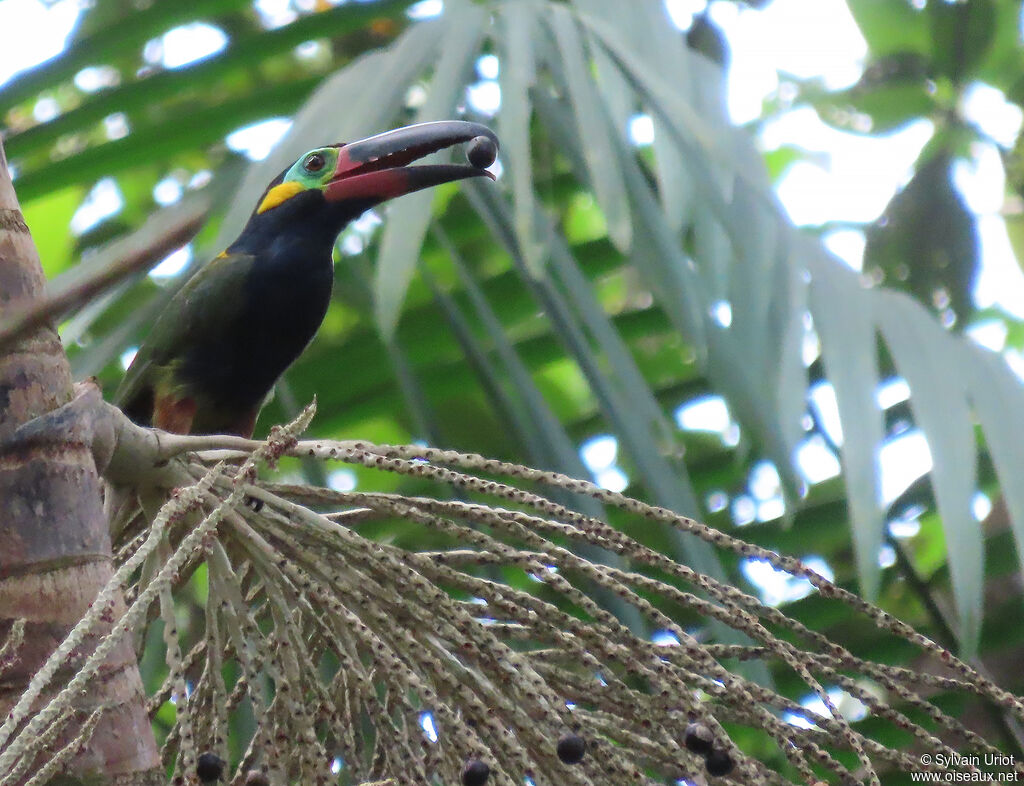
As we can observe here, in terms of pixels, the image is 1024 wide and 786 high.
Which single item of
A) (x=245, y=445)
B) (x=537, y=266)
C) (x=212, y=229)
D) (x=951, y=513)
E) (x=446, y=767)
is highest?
(x=212, y=229)

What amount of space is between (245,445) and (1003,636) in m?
1.90

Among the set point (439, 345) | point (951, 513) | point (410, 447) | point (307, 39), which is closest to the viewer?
point (410, 447)

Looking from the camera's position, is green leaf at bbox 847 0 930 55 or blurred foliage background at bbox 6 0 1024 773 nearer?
blurred foliage background at bbox 6 0 1024 773

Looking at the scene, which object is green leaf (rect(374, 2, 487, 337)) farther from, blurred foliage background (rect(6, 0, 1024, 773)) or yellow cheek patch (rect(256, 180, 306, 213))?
yellow cheek patch (rect(256, 180, 306, 213))

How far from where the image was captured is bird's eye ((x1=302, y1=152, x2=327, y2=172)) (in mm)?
2887

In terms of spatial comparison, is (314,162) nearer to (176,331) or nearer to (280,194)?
(280,194)

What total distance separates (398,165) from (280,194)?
0.66 m

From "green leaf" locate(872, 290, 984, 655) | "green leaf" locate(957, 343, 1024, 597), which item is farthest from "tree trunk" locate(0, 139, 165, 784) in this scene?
"green leaf" locate(957, 343, 1024, 597)

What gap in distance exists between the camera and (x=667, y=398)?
2770 millimetres

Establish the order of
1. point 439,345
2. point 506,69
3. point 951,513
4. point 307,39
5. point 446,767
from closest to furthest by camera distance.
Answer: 1. point 446,767
2. point 951,513
3. point 506,69
4. point 307,39
5. point 439,345

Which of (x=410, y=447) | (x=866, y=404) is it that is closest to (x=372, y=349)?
(x=866, y=404)

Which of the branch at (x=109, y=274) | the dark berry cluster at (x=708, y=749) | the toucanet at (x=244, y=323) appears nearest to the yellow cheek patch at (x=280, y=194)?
the toucanet at (x=244, y=323)

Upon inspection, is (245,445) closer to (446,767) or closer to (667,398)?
(446,767)

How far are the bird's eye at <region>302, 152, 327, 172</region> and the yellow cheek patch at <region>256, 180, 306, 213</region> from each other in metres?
0.05
